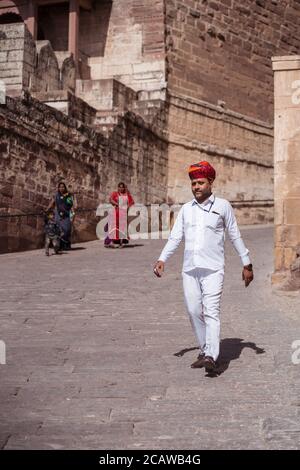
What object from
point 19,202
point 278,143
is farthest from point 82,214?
point 278,143

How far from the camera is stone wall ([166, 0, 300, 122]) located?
22953mm

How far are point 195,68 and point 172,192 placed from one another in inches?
160

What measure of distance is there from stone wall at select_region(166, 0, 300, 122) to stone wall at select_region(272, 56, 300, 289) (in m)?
13.6

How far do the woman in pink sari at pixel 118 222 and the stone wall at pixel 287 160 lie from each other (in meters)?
6.03

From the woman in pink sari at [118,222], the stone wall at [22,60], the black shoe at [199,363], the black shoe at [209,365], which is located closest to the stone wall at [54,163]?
the woman in pink sari at [118,222]

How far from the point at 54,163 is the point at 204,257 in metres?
10.4

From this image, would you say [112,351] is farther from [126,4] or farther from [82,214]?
[126,4]

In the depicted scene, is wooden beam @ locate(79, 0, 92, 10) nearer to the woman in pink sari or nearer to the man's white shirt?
the woman in pink sari

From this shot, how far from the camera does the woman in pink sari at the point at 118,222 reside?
14875 mm

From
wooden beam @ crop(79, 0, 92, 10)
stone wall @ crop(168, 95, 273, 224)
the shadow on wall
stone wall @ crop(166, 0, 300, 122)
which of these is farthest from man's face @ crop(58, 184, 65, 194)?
the shadow on wall

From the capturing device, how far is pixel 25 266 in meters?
11.4

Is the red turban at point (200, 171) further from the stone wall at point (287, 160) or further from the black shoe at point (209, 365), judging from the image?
the stone wall at point (287, 160)

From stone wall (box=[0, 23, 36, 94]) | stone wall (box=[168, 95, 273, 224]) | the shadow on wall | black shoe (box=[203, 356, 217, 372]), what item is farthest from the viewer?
the shadow on wall

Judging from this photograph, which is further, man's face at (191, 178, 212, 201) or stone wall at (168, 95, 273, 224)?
stone wall at (168, 95, 273, 224)
